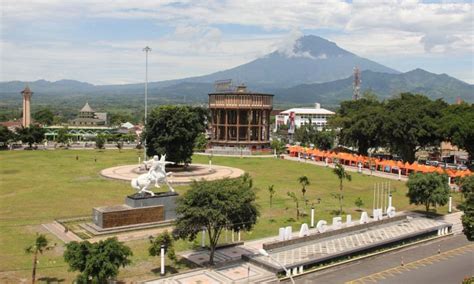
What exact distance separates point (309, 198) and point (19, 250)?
1137 inches

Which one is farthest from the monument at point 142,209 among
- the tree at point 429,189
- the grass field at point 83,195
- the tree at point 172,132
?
the tree at point 172,132

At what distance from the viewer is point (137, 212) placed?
36.9 metres

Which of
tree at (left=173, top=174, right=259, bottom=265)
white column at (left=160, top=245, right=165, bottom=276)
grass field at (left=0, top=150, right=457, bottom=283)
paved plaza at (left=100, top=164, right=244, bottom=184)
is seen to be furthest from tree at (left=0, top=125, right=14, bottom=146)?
white column at (left=160, top=245, right=165, bottom=276)

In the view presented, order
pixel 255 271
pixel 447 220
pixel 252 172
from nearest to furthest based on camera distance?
1. pixel 255 271
2. pixel 447 220
3. pixel 252 172

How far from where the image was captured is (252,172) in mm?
67625

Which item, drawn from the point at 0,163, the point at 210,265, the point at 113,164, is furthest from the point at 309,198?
the point at 0,163

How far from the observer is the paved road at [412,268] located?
→ 27641 millimetres

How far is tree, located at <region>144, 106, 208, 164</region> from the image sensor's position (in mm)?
62459

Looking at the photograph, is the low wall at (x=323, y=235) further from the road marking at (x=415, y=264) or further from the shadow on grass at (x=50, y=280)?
the shadow on grass at (x=50, y=280)

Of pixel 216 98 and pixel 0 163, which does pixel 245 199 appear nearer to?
pixel 0 163

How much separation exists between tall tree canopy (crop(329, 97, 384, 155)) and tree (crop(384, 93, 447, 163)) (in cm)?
118

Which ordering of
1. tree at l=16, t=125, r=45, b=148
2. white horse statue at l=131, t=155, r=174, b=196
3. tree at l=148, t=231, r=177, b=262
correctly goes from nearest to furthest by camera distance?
tree at l=148, t=231, r=177, b=262 < white horse statue at l=131, t=155, r=174, b=196 < tree at l=16, t=125, r=45, b=148

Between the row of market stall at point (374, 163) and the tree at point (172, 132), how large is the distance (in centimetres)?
2457

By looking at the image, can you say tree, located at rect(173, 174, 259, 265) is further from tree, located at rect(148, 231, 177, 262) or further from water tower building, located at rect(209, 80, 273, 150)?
water tower building, located at rect(209, 80, 273, 150)
